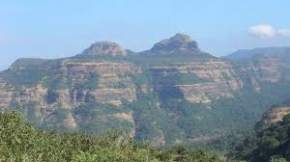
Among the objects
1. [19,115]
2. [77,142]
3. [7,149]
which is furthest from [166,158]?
[7,149]

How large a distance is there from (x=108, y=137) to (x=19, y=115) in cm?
2840

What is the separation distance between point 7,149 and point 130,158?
3166 cm

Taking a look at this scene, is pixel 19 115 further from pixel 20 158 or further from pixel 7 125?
pixel 20 158

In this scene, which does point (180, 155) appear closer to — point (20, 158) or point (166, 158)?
point (166, 158)

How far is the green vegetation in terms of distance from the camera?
13475 cm

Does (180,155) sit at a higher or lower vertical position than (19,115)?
lower

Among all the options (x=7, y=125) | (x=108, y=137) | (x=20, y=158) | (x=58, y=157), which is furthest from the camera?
(x=108, y=137)

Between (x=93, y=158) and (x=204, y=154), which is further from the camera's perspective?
(x=204, y=154)

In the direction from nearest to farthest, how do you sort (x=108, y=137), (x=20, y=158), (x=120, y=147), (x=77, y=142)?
(x=20, y=158) < (x=77, y=142) < (x=120, y=147) < (x=108, y=137)

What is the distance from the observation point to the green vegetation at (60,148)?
442 feet

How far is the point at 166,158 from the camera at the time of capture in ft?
573

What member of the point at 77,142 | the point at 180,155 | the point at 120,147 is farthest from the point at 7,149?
the point at 180,155

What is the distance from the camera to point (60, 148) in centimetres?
14650

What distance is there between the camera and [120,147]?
168625 millimetres
